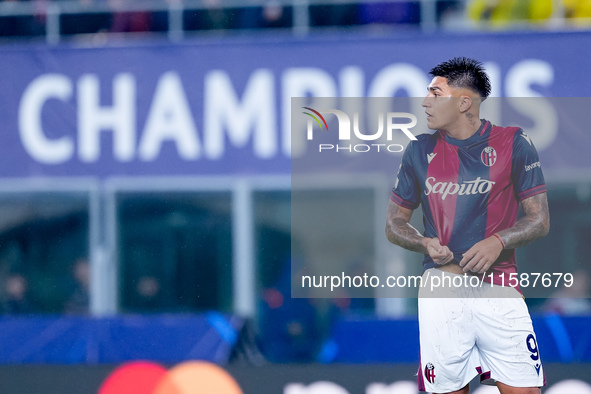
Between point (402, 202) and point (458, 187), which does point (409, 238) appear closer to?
point (402, 202)

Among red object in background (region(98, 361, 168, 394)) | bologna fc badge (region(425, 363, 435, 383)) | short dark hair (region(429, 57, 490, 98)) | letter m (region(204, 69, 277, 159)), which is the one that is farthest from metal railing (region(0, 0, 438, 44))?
bologna fc badge (region(425, 363, 435, 383))

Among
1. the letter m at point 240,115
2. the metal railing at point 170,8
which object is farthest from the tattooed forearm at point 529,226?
the metal railing at point 170,8

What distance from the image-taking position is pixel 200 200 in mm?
3773

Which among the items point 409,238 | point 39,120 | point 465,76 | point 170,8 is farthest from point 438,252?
point 170,8

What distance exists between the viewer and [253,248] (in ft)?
12.0

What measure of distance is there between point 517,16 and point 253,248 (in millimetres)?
2004

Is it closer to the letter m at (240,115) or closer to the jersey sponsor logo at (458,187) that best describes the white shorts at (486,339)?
the jersey sponsor logo at (458,187)

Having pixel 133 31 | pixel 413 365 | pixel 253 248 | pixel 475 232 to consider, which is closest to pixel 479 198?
pixel 475 232

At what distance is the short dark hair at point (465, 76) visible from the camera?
117 inches

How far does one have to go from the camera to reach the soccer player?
9.47 feet

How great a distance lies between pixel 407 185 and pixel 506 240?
0.47 meters

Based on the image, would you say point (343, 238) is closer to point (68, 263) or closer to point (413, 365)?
point (413, 365)

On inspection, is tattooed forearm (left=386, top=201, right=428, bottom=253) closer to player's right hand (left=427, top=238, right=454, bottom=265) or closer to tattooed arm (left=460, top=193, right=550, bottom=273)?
player's right hand (left=427, top=238, right=454, bottom=265)

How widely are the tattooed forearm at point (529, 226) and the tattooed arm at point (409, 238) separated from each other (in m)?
0.25
